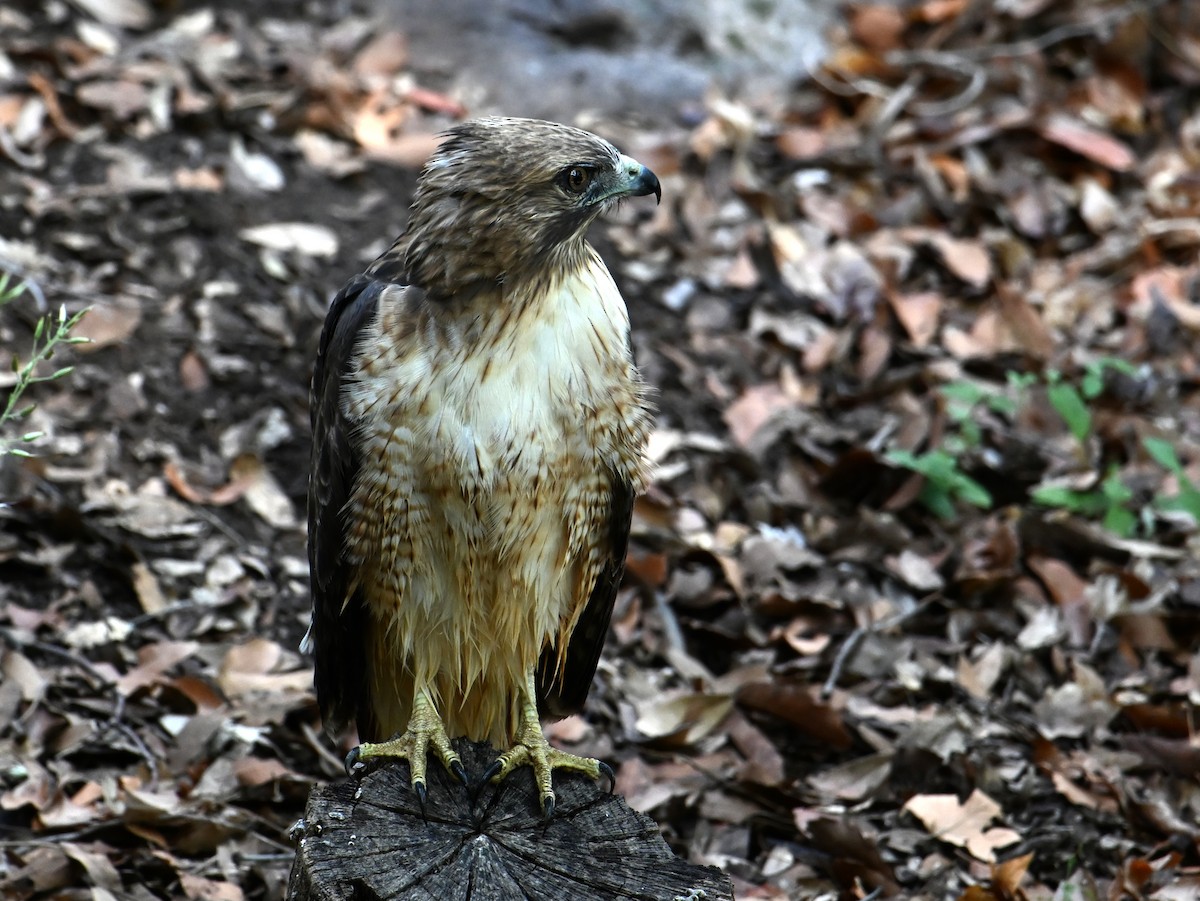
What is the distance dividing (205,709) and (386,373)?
1.77 metres

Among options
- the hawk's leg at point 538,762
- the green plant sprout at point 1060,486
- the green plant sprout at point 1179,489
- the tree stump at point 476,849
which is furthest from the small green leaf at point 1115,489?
the tree stump at point 476,849

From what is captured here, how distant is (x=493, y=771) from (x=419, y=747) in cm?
20

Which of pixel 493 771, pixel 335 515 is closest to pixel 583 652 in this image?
pixel 493 771

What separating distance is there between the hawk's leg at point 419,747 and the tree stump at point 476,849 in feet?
0.14

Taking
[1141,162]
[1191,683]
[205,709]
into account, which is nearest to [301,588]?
[205,709]

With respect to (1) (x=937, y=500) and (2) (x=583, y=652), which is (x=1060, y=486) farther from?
(2) (x=583, y=652)

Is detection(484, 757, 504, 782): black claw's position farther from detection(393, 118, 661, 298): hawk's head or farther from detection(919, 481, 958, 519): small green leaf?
detection(919, 481, 958, 519): small green leaf

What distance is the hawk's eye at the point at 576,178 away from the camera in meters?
3.54

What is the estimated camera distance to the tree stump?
10.3 ft

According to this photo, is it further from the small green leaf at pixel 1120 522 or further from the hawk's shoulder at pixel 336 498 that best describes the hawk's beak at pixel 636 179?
the small green leaf at pixel 1120 522

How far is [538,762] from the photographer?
12.0 ft

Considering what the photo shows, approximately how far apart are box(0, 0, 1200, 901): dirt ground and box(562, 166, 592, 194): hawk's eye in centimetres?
212

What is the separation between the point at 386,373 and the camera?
353cm

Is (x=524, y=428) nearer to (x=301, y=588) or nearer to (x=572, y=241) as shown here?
(x=572, y=241)
